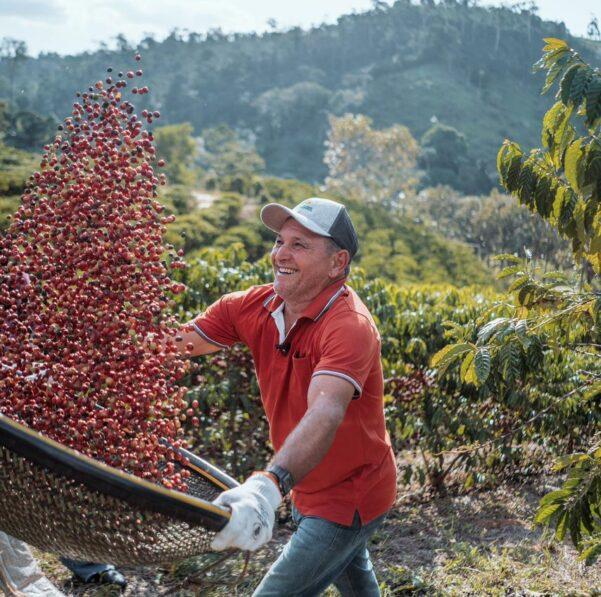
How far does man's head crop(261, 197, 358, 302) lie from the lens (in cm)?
269

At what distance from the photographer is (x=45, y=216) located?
2.16 meters

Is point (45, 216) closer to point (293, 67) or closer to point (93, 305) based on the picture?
point (93, 305)

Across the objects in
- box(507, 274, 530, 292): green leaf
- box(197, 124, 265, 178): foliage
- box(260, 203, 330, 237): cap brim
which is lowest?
box(197, 124, 265, 178): foliage

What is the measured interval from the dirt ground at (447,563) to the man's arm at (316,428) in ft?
5.03

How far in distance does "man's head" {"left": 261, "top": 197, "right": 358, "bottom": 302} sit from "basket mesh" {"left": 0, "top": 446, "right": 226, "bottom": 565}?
1.07 meters

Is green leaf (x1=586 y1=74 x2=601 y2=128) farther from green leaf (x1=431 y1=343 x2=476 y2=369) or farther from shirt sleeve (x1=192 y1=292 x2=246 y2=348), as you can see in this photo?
shirt sleeve (x1=192 y1=292 x2=246 y2=348)

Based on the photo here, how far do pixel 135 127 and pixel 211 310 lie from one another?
88cm

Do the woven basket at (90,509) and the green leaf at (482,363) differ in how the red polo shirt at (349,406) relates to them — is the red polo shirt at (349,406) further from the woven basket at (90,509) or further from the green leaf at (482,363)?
the woven basket at (90,509)

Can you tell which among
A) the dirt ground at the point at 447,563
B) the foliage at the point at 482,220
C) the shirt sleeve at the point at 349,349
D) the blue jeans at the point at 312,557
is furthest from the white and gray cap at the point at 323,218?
the foliage at the point at 482,220

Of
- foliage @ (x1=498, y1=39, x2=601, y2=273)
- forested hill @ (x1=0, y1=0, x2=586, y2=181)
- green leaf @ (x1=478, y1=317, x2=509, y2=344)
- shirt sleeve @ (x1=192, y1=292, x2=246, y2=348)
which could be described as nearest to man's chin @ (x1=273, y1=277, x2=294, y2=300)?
shirt sleeve @ (x1=192, y1=292, x2=246, y2=348)

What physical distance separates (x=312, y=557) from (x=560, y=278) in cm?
164

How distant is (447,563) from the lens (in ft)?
14.6

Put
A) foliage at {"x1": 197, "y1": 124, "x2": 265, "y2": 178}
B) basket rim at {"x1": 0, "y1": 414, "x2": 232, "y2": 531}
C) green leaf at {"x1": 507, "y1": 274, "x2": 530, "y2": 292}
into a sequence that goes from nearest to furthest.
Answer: basket rim at {"x1": 0, "y1": 414, "x2": 232, "y2": 531}
green leaf at {"x1": 507, "y1": 274, "x2": 530, "y2": 292}
foliage at {"x1": 197, "y1": 124, "x2": 265, "y2": 178}

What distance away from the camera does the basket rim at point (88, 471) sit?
4.83ft
